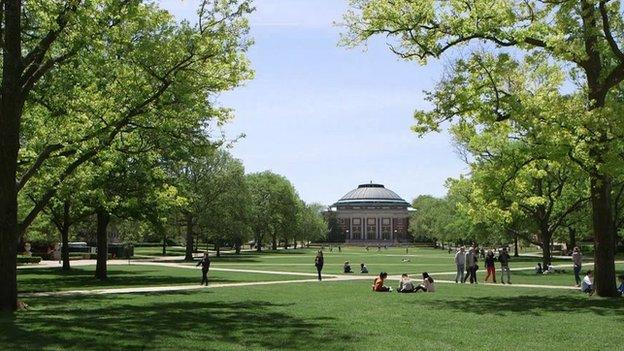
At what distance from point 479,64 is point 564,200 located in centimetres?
2867

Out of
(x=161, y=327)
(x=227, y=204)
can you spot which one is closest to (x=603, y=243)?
(x=161, y=327)

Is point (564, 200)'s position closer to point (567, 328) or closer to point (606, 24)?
point (606, 24)

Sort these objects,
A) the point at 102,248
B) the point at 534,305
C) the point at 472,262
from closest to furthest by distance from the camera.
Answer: the point at 534,305 → the point at 472,262 → the point at 102,248

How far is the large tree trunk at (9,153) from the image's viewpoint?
Result: 1638cm

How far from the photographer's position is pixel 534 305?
62.4 feet

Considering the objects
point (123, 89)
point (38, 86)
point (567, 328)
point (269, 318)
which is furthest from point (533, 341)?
point (38, 86)

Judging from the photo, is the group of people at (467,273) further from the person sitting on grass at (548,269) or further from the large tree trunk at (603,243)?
the person sitting on grass at (548,269)

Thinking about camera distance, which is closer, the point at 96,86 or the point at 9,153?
the point at 9,153

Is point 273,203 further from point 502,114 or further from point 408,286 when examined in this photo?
point 502,114

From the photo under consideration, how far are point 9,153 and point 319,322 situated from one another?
931 centimetres

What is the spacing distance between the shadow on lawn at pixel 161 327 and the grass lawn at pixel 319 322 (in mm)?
21

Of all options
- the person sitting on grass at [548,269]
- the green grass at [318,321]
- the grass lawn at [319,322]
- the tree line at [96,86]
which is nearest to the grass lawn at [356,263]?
the person sitting on grass at [548,269]

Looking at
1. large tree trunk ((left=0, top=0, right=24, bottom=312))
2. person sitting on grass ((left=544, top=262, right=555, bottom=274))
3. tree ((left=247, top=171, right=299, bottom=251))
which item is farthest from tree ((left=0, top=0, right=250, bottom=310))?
tree ((left=247, top=171, right=299, bottom=251))

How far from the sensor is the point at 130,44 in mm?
17594
